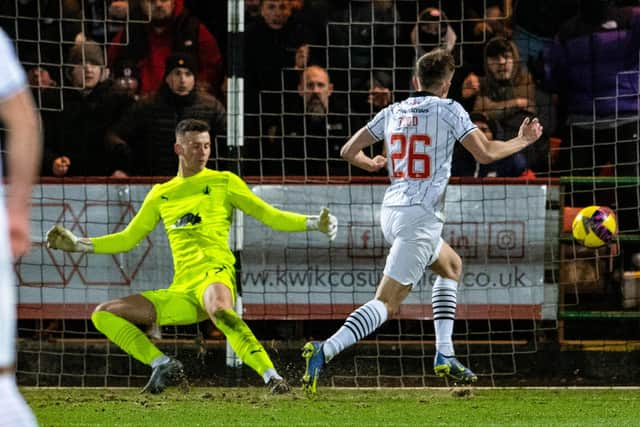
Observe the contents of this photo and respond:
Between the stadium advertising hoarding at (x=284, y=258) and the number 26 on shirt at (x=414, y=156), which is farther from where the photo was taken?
the stadium advertising hoarding at (x=284, y=258)

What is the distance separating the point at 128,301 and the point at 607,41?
4.66m

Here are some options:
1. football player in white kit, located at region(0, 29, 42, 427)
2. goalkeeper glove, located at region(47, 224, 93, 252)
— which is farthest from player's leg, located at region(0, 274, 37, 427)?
goalkeeper glove, located at region(47, 224, 93, 252)

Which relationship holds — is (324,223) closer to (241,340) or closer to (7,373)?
(241,340)

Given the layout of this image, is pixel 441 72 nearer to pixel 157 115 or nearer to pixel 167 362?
pixel 167 362

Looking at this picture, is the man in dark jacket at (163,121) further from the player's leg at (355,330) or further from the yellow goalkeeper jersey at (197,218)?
the player's leg at (355,330)

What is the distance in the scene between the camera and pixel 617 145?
10516 millimetres

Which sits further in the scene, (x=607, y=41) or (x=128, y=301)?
(x=607, y=41)

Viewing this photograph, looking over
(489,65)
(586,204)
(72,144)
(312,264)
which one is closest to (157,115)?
(72,144)

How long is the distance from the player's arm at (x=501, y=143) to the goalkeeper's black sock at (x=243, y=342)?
184cm

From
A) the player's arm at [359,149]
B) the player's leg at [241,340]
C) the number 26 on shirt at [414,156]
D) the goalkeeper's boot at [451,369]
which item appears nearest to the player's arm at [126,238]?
the player's leg at [241,340]

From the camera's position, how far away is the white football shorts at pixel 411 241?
7.81 meters

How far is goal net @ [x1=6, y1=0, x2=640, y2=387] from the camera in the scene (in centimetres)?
966

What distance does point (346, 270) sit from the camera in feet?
32.0

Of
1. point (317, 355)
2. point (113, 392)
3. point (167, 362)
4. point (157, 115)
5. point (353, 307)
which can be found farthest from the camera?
point (157, 115)
